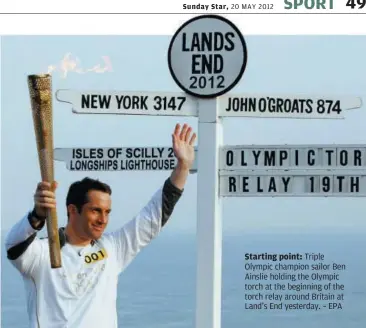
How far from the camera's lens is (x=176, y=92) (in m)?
6.02

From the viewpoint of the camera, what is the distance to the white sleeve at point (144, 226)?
20.4 ft

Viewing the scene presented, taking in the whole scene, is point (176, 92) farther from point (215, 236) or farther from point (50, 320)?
point (50, 320)

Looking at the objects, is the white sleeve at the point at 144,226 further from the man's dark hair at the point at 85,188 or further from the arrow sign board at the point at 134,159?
the man's dark hair at the point at 85,188

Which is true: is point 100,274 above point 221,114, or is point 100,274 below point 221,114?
below

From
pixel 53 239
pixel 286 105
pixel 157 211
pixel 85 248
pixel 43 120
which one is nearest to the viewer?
pixel 43 120

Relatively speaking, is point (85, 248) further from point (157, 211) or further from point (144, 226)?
point (157, 211)

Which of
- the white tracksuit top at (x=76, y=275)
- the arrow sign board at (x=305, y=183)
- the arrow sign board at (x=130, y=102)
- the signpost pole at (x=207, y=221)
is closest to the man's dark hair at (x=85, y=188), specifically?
the white tracksuit top at (x=76, y=275)

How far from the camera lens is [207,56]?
19.6 ft

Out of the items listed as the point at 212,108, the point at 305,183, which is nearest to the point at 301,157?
the point at 305,183

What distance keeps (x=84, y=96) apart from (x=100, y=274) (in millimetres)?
1023

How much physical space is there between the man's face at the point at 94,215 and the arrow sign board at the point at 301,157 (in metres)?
0.90

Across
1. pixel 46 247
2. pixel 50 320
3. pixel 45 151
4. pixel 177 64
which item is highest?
pixel 177 64

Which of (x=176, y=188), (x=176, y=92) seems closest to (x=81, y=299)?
(x=176, y=188)

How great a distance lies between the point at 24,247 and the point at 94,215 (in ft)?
1.58
